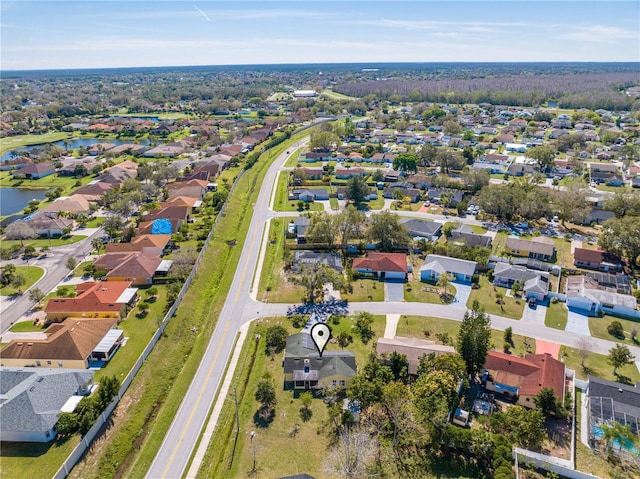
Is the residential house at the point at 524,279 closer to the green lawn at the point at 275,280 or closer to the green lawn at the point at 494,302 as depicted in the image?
the green lawn at the point at 494,302

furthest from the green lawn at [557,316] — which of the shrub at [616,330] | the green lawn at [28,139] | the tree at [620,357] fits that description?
the green lawn at [28,139]

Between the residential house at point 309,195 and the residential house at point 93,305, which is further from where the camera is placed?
the residential house at point 309,195

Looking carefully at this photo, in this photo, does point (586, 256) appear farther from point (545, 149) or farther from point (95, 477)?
point (95, 477)

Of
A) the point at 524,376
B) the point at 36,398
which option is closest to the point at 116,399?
the point at 36,398

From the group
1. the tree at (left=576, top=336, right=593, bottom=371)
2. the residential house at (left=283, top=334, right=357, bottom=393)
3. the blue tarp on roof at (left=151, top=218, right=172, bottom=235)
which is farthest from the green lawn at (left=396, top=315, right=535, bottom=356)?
the blue tarp on roof at (left=151, top=218, right=172, bottom=235)

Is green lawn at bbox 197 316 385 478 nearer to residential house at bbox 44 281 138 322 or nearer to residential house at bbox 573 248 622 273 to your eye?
residential house at bbox 44 281 138 322

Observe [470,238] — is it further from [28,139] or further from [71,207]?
[28,139]

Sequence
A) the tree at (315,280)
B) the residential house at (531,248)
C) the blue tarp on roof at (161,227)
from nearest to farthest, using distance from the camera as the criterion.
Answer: the tree at (315,280) → the residential house at (531,248) → the blue tarp on roof at (161,227)
